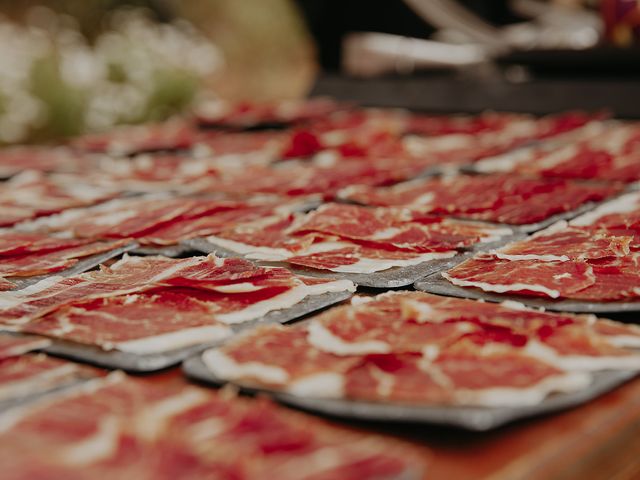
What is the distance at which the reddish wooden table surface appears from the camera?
88 cm

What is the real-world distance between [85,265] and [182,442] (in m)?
0.86

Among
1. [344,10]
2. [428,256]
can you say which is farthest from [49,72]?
[428,256]

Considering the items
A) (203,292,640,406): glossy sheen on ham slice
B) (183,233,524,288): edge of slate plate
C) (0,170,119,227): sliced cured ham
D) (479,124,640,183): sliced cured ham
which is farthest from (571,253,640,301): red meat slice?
(0,170,119,227): sliced cured ham

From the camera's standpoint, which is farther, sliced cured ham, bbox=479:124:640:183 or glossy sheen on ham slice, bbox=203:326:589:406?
sliced cured ham, bbox=479:124:640:183

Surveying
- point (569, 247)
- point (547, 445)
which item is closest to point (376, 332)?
point (547, 445)

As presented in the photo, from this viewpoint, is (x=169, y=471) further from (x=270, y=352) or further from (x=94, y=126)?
(x=94, y=126)

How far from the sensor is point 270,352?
1.10 meters

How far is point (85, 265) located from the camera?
1.65 metres

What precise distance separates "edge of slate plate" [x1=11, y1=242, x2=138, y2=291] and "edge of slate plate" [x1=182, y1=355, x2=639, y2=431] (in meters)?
0.68

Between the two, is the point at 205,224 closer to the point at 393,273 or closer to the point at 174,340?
the point at 393,273

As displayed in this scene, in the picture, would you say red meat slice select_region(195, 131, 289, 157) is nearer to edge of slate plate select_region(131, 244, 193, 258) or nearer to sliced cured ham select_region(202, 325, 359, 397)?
edge of slate plate select_region(131, 244, 193, 258)

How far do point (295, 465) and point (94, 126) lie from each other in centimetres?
536

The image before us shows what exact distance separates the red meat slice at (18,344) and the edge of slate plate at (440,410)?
306 mm

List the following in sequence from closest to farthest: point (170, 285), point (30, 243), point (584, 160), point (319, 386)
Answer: point (319, 386)
point (170, 285)
point (30, 243)
point (584, 160)
